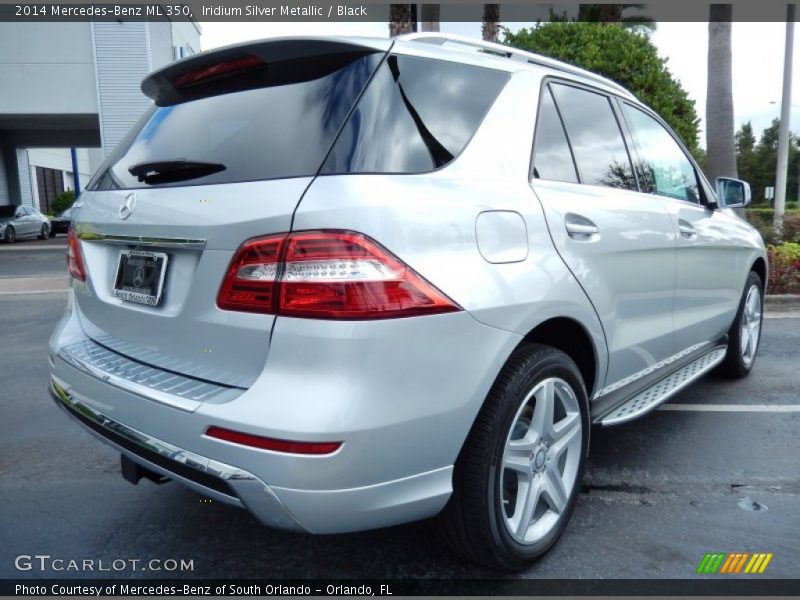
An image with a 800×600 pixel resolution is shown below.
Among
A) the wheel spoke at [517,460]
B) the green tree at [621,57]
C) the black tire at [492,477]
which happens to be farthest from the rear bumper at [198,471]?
the green tree at [621,57]

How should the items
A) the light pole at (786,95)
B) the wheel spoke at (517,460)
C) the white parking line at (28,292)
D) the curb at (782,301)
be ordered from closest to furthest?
1. the wheel spoke at (517,460)
2. the curb at (782,301)
3. the white parking line at (28,292)
4. the light pole at (786,95)

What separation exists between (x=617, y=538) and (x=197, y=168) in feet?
6.90

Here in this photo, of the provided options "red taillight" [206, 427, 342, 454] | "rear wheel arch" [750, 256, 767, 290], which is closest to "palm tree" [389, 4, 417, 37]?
"rear wheel arch" [750, 256, 767, 290]

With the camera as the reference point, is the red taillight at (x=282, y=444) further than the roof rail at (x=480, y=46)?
No

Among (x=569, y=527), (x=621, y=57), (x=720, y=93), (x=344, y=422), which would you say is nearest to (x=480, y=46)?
(x=344, y=422)

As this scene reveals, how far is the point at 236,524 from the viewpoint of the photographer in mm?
2588

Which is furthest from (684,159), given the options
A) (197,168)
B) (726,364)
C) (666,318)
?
(197,168)

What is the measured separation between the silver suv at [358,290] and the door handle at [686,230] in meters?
0.65

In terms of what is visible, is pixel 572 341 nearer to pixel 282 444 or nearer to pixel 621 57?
pixel 282 444

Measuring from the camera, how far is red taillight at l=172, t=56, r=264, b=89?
215 cm

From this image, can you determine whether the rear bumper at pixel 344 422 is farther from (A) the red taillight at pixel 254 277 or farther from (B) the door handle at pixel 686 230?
(B) the door handle at pixel 686 230

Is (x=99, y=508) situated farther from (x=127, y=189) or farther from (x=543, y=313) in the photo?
(x=543, y=313)

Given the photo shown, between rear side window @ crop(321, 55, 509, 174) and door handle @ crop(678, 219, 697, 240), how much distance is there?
149 cm

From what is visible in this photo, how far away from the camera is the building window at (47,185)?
128ft
